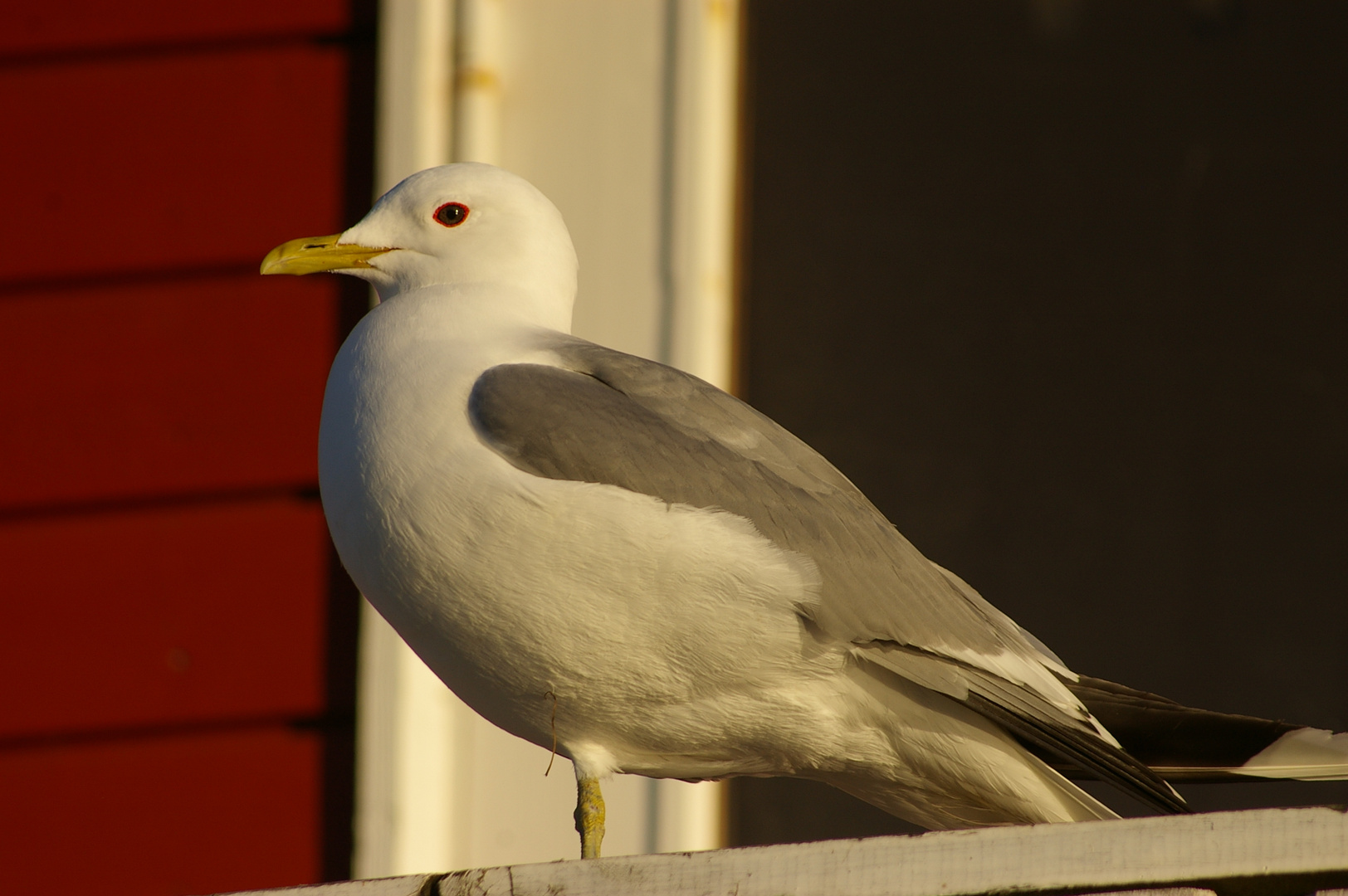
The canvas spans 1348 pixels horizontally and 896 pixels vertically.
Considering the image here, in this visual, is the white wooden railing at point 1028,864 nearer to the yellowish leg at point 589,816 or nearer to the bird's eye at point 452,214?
the yellowish leg at point 589,816

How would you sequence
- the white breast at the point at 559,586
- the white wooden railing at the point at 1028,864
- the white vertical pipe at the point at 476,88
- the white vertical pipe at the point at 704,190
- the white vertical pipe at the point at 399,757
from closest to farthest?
the white wooden railing at the point at 1028,864 → the white breast at the point at 559,586 → the white vertical pipe at the point at 399,757 → the white vertical pipe at the point at 704,190 → the white vertical pipe at the point at 476,88

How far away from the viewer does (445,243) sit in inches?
99.6

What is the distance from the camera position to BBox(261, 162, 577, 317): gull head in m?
2.51

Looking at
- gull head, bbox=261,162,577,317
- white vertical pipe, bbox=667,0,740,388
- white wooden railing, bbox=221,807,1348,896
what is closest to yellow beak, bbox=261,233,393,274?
gull head, bbox=261,162,577,317

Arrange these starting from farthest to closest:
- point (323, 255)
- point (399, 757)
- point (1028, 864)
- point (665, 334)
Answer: point (665, 334)
point (399, 757)
point (323, 255)
point (1028, 864)

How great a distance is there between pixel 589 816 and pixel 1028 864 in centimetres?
67

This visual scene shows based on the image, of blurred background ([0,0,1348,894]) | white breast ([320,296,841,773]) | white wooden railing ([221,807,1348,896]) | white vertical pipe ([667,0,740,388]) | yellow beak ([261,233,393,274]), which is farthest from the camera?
white vertical pipe ([667,0,740,388])

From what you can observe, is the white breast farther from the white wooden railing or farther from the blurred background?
the blurred background

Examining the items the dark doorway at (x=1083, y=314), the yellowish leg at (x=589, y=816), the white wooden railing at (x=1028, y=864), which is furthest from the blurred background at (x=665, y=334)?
the white wooden railing at (x=1028, y=864)

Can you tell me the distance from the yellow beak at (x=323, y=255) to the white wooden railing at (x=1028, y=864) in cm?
116

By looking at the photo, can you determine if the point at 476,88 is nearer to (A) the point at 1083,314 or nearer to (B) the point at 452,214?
(B) the point at 452,214

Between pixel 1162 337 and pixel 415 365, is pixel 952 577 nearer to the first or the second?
pixel 415 365

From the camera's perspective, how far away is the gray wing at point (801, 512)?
6.71 ft

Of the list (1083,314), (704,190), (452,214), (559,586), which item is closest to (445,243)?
(452,214)
